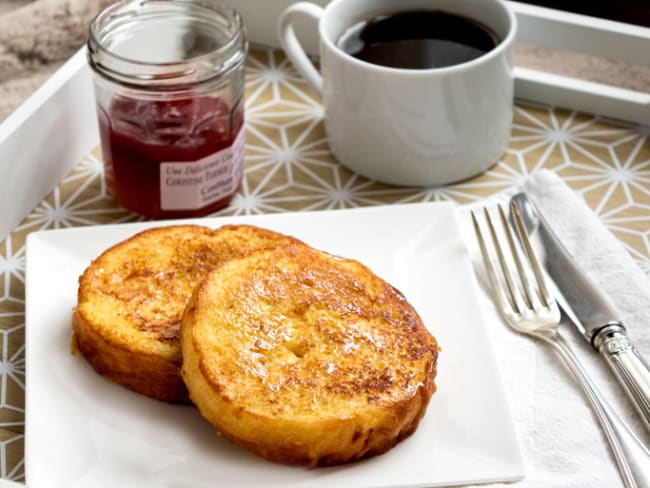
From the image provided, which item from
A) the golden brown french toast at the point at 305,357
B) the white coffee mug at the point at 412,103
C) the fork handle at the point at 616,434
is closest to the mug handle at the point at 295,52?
the white coffee mug at the point at 412,103

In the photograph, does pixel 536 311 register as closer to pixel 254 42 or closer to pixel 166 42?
pixel 166 42

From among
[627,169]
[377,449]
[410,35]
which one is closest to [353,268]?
[377,449]

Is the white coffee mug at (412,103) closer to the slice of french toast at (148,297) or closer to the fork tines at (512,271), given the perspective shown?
the fork tines at (512,271)

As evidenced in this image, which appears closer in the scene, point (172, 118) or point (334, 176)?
point (172, 118)

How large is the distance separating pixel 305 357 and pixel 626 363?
1.33 ft

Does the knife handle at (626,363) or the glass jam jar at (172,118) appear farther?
the glass jam jar at (172,118)

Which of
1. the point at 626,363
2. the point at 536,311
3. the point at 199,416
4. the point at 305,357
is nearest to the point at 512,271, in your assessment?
the point at 536,311

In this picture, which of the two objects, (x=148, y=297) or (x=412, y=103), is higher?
(x=412, y=103)

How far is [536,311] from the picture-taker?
1361 mm

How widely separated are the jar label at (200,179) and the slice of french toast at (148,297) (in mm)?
136

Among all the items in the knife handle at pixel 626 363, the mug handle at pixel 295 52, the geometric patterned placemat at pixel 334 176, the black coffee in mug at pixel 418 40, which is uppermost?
the black coffee in mug at pixel 418 40

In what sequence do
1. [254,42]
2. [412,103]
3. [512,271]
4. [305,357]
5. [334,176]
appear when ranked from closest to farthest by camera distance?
1. [305,357]
2. [512,271]
3. [412,103]
4. [334,176]
5. [254,42]

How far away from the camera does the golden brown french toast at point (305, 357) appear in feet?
3.63

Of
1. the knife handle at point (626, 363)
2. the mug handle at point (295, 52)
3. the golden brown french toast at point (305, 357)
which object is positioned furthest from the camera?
the mug handle at point (295, 52)
